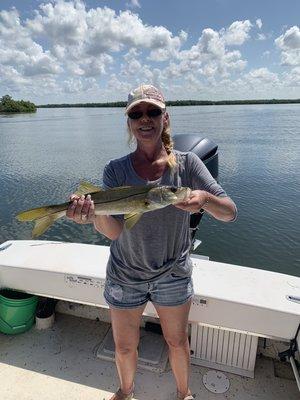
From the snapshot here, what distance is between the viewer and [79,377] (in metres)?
3.45

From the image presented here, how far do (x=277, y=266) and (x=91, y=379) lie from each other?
6664mm

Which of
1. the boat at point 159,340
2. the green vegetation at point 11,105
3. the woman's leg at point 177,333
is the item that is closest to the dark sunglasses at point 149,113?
the woman's leg at point 177,333

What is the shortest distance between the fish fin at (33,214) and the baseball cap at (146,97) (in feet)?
2.89

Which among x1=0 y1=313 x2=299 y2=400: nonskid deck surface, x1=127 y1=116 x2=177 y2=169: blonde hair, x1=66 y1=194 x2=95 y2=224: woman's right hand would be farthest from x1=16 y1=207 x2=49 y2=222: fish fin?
x1=0 y1=313 x2=299 y2=400: nonskid deck surface

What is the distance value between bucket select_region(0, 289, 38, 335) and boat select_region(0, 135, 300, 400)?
98 mm

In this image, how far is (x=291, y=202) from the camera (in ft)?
42.2

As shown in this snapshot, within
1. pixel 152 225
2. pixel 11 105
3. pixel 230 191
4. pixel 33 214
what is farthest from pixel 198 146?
pixel 11 105

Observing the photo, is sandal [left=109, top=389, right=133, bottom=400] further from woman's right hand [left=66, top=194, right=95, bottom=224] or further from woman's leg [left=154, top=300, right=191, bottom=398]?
woman's right hand [left=66, top=194, right=95, bottom=224]

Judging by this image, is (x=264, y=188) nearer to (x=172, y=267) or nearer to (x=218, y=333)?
(x=218, y=333)

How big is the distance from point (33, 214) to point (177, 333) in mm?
1334

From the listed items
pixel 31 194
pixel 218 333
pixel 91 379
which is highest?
pixel 218 333

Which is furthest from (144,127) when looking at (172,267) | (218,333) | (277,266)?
(277,266)

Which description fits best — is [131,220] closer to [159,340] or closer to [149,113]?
[149,113]

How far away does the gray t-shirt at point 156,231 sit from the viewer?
2.32 meters
